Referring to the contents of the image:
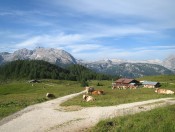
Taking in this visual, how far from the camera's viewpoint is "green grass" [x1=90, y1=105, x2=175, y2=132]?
26.9m

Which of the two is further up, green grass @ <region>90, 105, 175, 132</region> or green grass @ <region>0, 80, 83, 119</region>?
green grass @ <region>90, 105, 175, 132</region>

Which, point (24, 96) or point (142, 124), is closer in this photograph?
point (142, 124)

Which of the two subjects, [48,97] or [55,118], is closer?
[55,118]

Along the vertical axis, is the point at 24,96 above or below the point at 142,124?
below

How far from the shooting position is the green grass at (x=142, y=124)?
26.9 metres

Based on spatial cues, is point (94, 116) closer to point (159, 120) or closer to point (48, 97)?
point (159, 120)

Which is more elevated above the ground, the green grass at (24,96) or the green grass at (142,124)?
the green grass at (142,124)

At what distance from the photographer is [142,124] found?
28203 mm

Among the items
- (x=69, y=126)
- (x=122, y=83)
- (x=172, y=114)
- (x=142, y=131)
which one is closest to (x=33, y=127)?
(x=69, y=126)

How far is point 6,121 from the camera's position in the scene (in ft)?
117

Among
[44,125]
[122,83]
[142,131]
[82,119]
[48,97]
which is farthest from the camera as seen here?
[122,83]

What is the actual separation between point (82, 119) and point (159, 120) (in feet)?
33.3

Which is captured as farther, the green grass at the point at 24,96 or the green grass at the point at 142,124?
the green grass at the point at 24,96

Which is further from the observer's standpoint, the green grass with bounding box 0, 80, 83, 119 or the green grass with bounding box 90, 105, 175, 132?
the green grass with bounding box 0, 80, 83, 119
